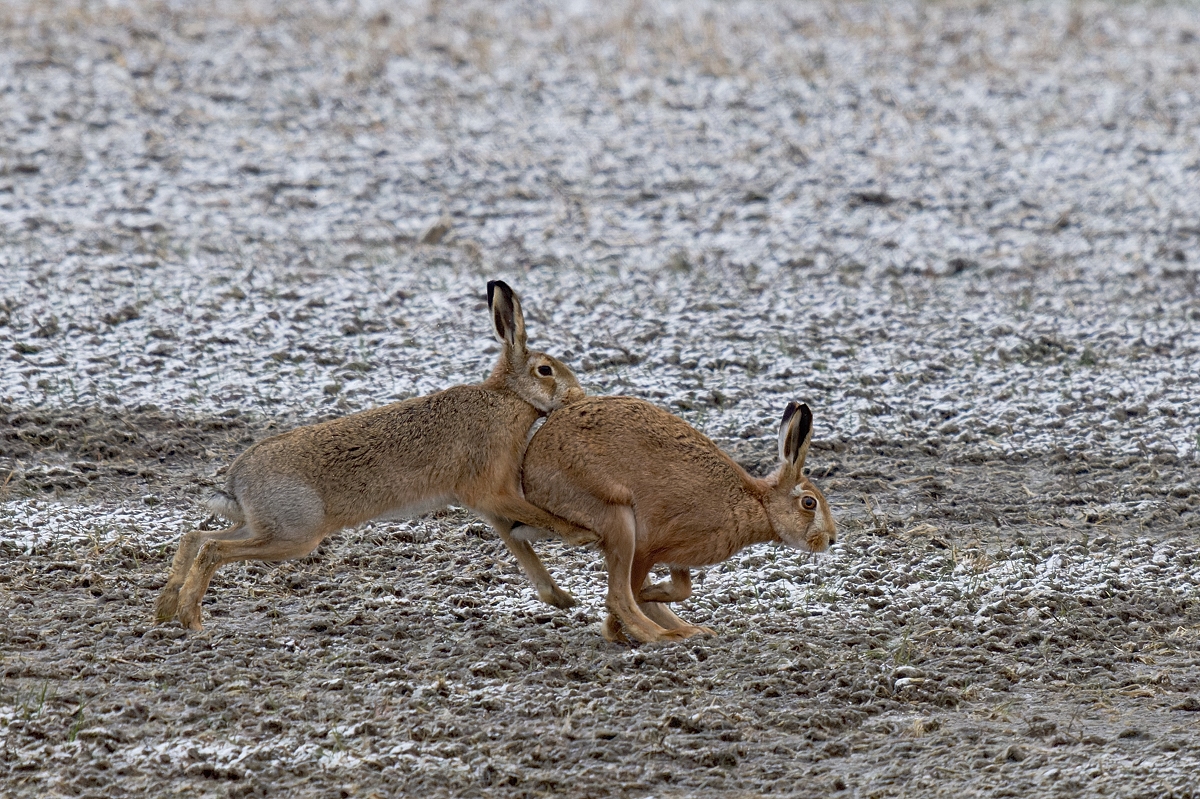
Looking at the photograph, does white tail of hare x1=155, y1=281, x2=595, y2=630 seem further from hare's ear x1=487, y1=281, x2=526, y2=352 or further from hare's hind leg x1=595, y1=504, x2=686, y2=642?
hare's hind leg x1=595, y1=504, x2=686, y2=642

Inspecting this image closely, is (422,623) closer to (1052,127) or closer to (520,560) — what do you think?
(520,560)

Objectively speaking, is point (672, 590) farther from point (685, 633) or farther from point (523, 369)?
point (523, 369)

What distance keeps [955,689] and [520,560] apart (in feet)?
6.47

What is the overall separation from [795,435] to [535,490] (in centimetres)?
118

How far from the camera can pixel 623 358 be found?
923 centimetres

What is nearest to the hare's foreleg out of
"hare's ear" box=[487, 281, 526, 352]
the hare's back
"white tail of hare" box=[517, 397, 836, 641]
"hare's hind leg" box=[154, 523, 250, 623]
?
"white tail of hare" box=[517, 397, 836, 641]

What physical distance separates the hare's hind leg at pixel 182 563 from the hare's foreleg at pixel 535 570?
3.67 ft

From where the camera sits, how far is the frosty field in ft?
15.5

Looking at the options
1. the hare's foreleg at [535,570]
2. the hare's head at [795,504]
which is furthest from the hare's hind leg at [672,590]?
the hare's head at [795,504]

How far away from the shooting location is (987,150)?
13578 millimetres

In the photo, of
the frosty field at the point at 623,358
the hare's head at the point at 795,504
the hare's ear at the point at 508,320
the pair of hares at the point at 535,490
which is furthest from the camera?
the hare's ear at the point at 508,320

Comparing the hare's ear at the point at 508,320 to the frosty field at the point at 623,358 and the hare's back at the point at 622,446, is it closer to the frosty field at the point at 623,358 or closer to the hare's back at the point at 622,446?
the hare's back at the point at 622,446

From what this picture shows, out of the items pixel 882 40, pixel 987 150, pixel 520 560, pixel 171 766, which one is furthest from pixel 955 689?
pixel 882 40

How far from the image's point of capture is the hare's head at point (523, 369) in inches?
246
